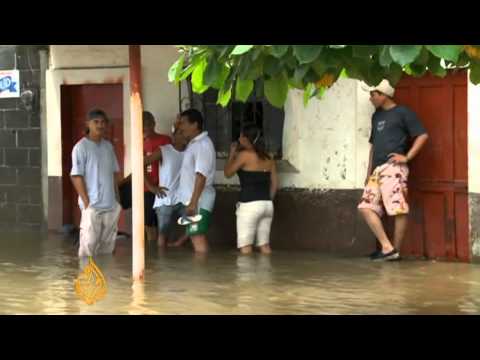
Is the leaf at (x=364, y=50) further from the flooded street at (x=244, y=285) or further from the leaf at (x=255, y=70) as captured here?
the flooded street at (x=244, y=285)

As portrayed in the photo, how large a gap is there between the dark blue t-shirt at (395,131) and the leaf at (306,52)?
5.26 metres

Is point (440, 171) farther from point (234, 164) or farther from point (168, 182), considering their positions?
point (168, 182)

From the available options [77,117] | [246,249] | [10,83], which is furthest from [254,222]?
[10,83]

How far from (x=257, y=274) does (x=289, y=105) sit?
2.54 meters

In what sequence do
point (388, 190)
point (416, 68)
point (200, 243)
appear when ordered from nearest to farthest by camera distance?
point (416, 68), point (388, 190), point (200, 243)

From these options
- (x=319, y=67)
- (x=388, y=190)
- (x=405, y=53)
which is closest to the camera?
(x=405, y=53)

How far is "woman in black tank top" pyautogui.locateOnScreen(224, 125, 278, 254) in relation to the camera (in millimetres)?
11711

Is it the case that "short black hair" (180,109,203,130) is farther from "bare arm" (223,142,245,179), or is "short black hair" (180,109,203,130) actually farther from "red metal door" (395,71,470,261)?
"red metal door" (395,71,470,261)

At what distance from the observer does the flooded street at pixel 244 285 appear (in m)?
8.63

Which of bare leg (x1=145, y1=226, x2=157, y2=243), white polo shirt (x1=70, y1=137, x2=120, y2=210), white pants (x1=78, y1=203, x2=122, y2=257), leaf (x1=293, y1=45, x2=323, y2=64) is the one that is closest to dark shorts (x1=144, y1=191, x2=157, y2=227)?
bare leg (x1=145, y1=226, x2=157, y2=243)

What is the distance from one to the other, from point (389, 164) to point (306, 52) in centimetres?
534

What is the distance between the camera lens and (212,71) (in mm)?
6266
